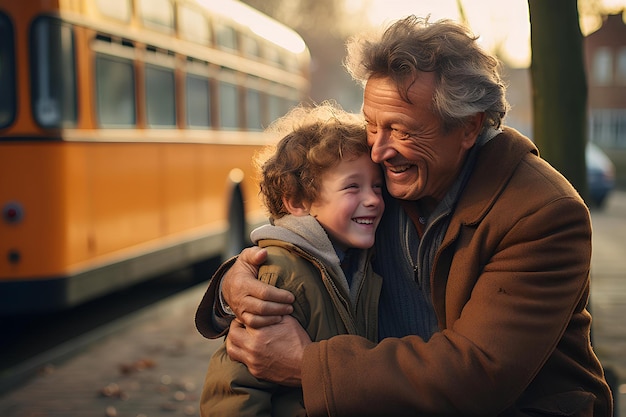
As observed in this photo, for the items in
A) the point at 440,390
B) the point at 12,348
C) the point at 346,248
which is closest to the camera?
the point at 440,390

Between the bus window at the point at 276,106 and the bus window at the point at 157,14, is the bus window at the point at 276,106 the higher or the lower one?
the lower one

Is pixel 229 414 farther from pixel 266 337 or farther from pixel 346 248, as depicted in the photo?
pixel 346 248

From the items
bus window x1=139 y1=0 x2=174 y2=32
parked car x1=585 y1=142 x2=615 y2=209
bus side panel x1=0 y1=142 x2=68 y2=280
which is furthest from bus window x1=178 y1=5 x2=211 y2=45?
parked car x1=585 y1=142 x2=615 y2=209

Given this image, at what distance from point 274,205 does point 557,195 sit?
83cm

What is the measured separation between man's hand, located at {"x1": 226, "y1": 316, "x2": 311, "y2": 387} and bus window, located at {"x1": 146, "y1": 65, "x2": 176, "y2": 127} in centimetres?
717

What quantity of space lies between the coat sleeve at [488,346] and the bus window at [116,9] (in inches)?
252

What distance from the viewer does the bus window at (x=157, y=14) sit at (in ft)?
31.1

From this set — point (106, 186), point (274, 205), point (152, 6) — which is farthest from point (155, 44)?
point (274, 205)

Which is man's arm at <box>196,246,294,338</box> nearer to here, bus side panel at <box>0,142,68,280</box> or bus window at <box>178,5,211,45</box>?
bus side panel at <box>0,142,68,280</box>

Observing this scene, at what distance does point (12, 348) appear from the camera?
8320 mm

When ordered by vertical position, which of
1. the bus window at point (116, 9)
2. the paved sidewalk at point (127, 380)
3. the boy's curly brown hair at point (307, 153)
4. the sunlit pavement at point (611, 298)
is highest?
the bus window at point (116, 9)

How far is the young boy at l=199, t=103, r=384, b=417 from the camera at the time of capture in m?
2.68

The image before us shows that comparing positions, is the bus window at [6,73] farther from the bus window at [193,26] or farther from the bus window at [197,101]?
the bus window at [197,101]

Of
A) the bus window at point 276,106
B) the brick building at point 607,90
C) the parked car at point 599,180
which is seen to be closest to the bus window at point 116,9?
the bus window at point 276,106
